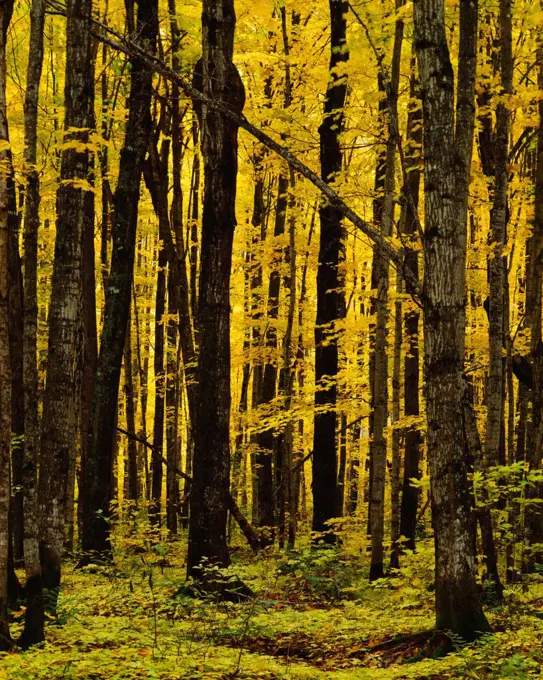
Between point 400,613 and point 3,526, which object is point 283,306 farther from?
point 3,526

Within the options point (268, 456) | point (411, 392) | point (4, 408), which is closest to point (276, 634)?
point (4, 408)

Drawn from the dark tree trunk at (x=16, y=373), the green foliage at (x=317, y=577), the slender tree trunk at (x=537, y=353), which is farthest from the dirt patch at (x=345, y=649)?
the dark tree trunk at (x=16, y=373)

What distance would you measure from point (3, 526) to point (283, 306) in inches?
564

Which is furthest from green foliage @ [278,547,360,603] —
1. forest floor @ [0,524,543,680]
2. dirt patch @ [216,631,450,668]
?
dirt patch @ [216,631,450,668]

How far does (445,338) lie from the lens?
6059mm

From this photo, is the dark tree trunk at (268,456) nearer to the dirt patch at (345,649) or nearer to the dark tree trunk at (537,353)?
the dark tree trunk at (537,353)

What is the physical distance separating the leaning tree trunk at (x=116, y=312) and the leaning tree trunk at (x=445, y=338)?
7.05 metres

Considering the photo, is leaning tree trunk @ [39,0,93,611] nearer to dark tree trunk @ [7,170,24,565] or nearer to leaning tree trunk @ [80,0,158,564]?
dark tree trunk @ [7,170,24,565]

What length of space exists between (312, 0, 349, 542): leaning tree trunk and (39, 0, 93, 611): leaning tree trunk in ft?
20.4

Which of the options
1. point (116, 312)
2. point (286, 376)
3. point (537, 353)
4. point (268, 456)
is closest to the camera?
point (537, 353)

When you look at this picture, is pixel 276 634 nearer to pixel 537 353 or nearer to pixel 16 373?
pixel 537 353

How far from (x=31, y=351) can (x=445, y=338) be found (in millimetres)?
4563

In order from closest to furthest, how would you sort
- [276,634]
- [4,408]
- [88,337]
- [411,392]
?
[4,408] < [276,634] < [411,392] < [88,337]

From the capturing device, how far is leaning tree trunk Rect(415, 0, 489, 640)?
592 centimetres
